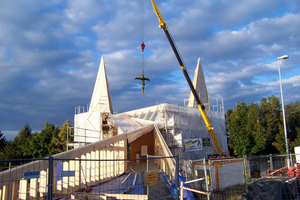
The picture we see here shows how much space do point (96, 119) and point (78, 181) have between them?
48.6 feet

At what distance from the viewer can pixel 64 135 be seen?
136 ft

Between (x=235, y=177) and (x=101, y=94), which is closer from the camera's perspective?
(x=235, y=177)

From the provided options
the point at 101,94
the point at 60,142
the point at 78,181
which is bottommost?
the point at 78,181

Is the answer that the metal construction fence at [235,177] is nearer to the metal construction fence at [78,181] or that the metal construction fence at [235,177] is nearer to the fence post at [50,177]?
the metal construction fence at [78,181]

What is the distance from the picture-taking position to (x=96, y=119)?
26328mm

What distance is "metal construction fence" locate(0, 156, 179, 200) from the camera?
6.13 metres

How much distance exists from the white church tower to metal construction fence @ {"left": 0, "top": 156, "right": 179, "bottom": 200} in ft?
25.1

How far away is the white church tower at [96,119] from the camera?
84.7 ft

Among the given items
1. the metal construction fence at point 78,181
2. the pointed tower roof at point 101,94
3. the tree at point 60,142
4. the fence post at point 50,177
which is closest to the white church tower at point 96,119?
the pointed tower roof at point 101,94

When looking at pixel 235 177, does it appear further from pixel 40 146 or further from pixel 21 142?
pixel 21 142

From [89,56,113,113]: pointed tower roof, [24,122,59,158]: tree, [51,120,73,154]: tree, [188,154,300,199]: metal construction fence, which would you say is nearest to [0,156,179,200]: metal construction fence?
[188,154,300,199]: metal construction fence

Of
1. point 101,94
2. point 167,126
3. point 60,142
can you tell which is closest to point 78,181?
point 167,126

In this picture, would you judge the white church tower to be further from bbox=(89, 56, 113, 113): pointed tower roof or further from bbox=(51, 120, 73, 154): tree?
bbox=(51, 120, 73, 154): tree

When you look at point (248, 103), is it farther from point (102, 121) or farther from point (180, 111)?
point (102, 121)
